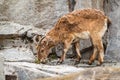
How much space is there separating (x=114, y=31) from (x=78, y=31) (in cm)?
115

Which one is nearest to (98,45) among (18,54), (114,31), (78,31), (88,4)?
(78,31)

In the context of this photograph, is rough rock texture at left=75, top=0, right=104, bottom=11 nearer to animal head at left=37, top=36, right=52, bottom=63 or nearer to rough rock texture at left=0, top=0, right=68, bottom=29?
rough rock texture at left=0, top=0, right=68, bottom=29

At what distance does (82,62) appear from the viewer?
10719 mm

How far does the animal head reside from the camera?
1040cm

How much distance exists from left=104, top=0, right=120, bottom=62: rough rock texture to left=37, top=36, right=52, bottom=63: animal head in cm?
142

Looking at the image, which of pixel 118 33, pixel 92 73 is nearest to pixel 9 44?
pixel 118 33

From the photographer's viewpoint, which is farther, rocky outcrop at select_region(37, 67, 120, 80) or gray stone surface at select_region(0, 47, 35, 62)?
gray stone surface at select_region(0, 47, 35, 62)

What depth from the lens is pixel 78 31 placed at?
1033cm

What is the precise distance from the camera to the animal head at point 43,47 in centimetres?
1040

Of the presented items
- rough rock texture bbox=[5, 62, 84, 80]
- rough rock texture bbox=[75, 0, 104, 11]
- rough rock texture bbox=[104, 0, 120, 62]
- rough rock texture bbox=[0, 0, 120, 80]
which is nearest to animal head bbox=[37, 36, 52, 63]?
rough rock texture bbox=[0, 0, 120, 80]

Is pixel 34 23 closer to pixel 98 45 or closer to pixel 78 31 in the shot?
pixel 78 31

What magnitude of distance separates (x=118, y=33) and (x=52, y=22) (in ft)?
4.94

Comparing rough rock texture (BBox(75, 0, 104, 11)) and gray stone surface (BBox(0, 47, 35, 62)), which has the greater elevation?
rough rock texture (BBox(75, 0, 104, 11))

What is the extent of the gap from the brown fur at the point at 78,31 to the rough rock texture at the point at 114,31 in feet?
2.04
